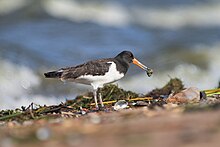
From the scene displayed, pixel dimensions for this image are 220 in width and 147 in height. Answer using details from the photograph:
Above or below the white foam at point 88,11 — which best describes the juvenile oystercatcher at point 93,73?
below

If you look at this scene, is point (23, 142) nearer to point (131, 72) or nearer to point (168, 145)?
point (168, 145)

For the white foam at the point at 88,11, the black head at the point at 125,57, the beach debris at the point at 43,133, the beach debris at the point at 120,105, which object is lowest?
the beach debris at the point at 43,133

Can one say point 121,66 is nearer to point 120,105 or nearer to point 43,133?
point 120,105

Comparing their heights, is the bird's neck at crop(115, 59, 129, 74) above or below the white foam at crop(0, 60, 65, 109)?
below

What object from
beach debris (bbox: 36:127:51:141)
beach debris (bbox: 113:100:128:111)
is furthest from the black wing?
beach debris (bbox: 36:127:51:141)

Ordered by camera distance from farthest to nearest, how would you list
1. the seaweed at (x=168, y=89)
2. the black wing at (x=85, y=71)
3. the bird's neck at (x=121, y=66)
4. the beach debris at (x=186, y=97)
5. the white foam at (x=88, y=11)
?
the white foam at (x=88, y=11) < the seaweed at (x=168, y=89) < the bird's neck at (x=121, y=66) < the black wing at (x=85, y=71) < the beach debris at (x=186, y=97)

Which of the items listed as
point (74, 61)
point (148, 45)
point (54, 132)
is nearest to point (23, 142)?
point (54, 132)

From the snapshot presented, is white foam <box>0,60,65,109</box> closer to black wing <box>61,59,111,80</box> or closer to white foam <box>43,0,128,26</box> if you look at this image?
black wing <box>61,59,111,80</box>

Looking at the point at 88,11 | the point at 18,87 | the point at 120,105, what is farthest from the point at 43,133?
the point at 88,11

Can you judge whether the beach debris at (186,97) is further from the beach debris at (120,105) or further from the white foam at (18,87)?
the white foam at (18,87)

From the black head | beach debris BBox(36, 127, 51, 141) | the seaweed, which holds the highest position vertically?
the black head

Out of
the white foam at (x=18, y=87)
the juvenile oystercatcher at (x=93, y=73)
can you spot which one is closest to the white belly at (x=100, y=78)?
the juvenile oystercatcher at (x=93, y=73)

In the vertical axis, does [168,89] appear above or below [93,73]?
below

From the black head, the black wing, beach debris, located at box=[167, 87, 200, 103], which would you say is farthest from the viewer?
the black head
